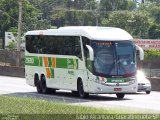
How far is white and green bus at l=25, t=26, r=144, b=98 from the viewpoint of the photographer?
28.3 meters

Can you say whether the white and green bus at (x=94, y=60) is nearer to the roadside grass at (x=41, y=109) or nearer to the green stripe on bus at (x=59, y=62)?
the green stripe on bus at (x=59, y=62)

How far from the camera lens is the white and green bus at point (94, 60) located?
2828cm

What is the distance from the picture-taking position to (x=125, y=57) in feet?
93.5

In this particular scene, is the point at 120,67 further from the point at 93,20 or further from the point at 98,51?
the point at 93,20

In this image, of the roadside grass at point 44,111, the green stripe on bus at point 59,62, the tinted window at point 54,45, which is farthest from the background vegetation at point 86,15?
the roadside grass at point 44,111

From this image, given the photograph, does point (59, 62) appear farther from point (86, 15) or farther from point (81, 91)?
point (86, 15)

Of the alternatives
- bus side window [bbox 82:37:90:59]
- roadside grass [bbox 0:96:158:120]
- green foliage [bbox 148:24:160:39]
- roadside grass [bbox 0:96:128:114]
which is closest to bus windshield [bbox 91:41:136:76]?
bus side window [bbox 82:37:90:59]

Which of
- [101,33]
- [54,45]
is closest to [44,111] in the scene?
[101,33]

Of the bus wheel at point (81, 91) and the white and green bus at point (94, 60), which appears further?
the bus wheel at point (81, 91)

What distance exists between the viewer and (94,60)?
92.7 ft

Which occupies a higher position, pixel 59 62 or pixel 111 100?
pixel 59 62

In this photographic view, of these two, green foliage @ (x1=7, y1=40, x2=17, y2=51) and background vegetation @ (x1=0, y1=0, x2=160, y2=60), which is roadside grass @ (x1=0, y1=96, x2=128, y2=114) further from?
green foliage @ (x1=7, y1=40, x2=17, y2=51)

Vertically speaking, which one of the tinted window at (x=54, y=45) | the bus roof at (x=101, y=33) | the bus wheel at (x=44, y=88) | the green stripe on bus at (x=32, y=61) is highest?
the bus roof at (x=101, y=33)

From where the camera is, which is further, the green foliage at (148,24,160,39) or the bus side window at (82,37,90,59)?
the green foliage at (148,24,160,39)
